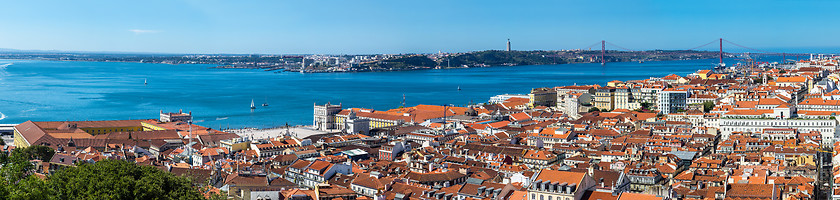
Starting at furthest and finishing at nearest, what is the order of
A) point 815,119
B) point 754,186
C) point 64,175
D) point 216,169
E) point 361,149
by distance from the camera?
point 815,119
point 361,149
point 216,169
point 754,186
point 64,175

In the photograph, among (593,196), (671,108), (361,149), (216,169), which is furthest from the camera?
(671,108)

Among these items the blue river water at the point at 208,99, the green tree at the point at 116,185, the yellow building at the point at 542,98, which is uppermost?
the green tree at the point at 116,185

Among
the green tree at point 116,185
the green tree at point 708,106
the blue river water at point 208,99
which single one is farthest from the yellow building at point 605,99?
the green tree at point 116,185

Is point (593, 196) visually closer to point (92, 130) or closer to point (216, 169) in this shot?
point (216, 169)

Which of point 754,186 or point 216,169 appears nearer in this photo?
point 754,186

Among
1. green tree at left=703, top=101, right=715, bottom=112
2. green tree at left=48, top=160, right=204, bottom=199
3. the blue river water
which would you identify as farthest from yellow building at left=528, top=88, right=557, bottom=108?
green tree at left=48, top=160, right=204, bottom=199

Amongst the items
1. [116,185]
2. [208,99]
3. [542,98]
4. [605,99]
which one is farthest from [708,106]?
[208,99]

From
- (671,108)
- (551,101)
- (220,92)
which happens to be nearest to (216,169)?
(671,108)

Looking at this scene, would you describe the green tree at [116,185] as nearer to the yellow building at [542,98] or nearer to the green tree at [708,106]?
the green tree at [708,106]

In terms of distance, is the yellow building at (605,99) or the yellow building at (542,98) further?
the yellow building at (542,98)
